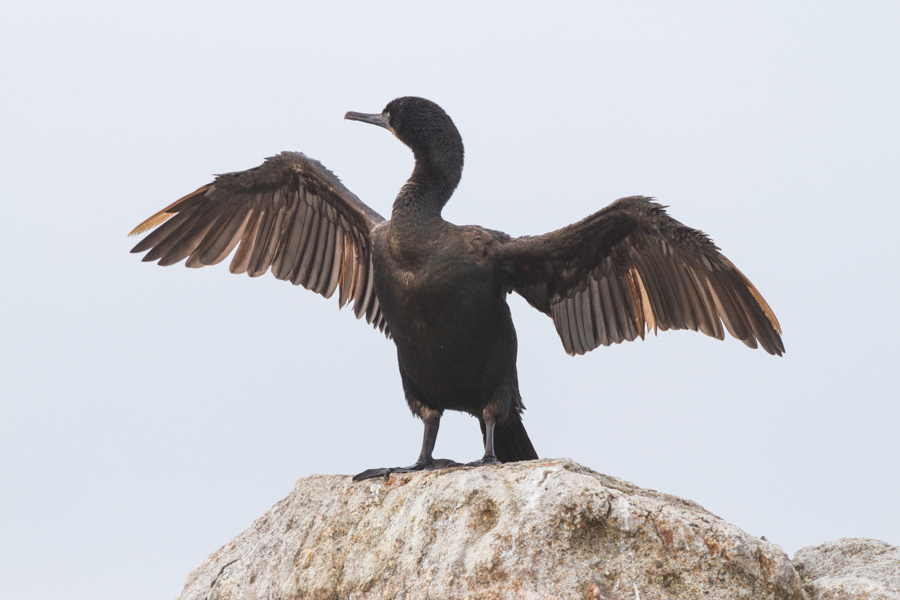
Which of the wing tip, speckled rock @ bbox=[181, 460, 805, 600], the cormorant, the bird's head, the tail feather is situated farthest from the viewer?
the wing tip

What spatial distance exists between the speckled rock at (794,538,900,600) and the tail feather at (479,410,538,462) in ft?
5.78

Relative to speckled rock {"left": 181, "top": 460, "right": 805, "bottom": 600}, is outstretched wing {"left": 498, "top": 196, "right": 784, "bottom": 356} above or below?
above

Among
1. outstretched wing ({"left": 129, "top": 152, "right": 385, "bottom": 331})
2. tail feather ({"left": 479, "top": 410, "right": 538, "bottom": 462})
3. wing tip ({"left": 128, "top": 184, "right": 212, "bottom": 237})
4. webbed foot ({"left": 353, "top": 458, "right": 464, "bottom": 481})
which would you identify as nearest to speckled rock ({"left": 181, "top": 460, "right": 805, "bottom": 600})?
webbed foot ({"left": 353, "top": 458, "right": 464, "bottom": 481})

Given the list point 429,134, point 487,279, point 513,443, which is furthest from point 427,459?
point 429,134

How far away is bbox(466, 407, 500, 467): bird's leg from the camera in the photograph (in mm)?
5613

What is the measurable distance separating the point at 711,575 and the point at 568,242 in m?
Answer: 2.43

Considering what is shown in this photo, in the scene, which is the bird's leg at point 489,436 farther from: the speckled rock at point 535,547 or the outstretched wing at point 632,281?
the outstretched wing at point 632,281

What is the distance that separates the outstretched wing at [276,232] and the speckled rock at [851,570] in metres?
3.37

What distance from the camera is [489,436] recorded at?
19.0 ft

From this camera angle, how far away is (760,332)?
19.5 ft

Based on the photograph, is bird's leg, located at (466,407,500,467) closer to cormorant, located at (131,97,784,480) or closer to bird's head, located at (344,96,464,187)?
cormorant, located at (131,97,784,480)

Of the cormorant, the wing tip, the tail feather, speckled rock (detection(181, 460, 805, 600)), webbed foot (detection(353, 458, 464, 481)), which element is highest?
the wing tip

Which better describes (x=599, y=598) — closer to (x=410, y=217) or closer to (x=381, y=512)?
(x=381, y=512)

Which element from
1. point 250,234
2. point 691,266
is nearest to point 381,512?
point 691,266
